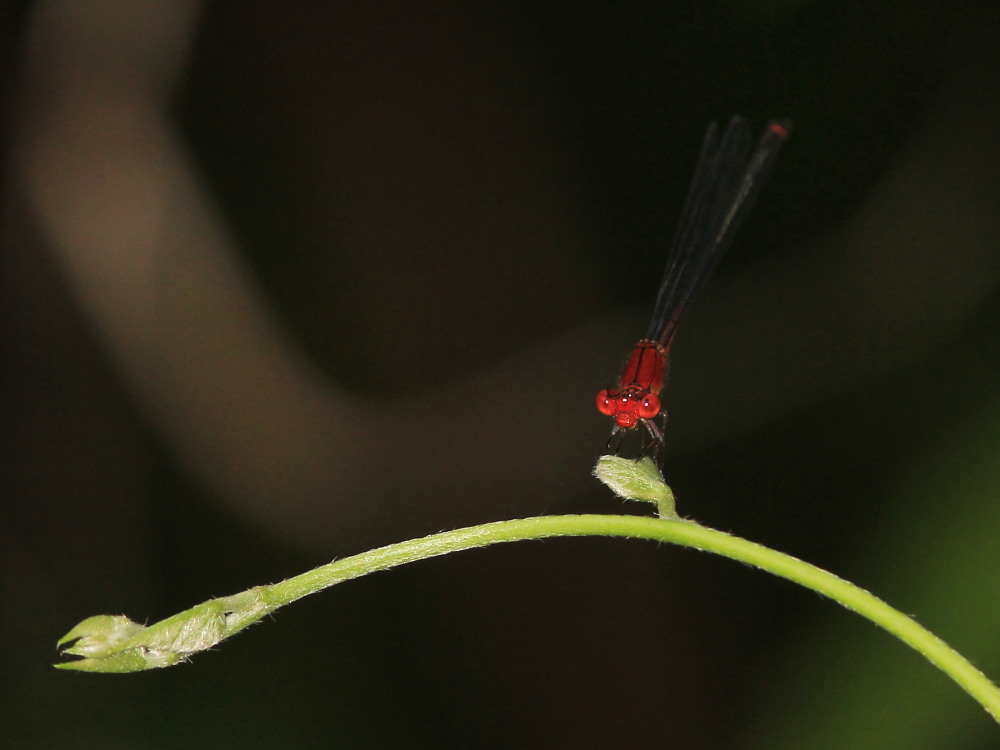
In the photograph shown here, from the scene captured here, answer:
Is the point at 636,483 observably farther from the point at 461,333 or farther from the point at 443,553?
the point at 461,333

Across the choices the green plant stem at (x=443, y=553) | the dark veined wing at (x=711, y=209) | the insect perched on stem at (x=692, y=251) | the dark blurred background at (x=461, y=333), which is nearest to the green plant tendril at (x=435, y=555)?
the green plant stem at (x=443, y=553)

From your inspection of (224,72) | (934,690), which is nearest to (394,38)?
(224,72)

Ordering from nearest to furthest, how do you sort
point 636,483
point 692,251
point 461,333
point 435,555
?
point 435,555, point 636,483, point 692,251, point 461,333

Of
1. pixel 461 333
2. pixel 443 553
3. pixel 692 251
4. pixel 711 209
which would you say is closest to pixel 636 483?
pixel 443 553

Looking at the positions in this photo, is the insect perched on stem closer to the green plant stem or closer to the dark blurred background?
the green plant stem

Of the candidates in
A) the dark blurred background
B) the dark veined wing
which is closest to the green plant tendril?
the dark veined wing

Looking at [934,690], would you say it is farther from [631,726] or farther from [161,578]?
[161,578]
